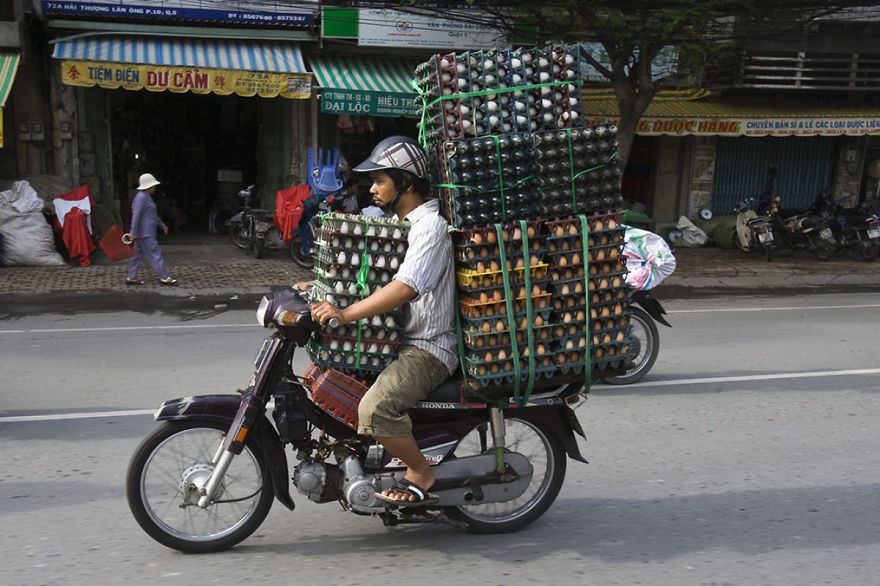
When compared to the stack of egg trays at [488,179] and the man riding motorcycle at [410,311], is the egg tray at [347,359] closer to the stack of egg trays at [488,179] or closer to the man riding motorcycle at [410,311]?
the man riding motorcycle at [410,311]

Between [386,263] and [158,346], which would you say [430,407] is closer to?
[386,263]

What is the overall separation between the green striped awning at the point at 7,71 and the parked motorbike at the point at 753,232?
12.4m

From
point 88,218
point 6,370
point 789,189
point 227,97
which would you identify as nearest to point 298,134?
point 227,97

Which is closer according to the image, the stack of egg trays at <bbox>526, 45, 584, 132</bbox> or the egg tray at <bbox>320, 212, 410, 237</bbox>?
the egg tray at <bbox>320, 212, 410, 237</bbox>

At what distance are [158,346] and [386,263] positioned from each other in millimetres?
5115

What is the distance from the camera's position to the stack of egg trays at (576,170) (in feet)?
11.8

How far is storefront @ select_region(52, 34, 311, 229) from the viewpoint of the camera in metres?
13.0

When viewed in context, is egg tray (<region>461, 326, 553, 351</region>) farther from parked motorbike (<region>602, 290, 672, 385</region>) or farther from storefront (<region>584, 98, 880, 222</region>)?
storefront (<region>584, 98, 880, 222</region>)

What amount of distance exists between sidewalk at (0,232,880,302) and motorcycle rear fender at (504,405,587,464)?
313 inches

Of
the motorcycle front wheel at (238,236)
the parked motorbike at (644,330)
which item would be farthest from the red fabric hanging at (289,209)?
the parked motorbike at (644,330)

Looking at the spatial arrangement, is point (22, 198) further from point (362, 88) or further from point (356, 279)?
point (356, 279)

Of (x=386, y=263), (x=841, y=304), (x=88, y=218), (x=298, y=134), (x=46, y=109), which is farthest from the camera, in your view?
(x=298, y=134)

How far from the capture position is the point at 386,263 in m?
3.48

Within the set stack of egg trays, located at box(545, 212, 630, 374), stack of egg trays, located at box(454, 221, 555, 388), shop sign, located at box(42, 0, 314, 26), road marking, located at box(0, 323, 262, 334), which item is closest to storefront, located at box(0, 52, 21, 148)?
shop sign, located at box(42, 0, 314, 26)
